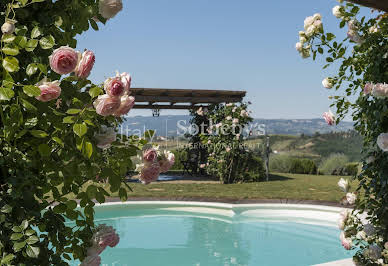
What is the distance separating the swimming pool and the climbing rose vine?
2636mm

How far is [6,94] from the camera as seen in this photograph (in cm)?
118

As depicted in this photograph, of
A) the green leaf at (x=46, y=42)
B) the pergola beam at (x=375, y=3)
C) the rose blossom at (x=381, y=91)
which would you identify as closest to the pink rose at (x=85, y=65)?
the green leaf at (x=46, y=42)

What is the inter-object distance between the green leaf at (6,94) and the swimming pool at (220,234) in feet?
14.2

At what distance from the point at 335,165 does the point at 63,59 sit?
53.7ft

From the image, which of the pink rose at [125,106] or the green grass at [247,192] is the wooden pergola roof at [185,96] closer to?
the green grass at [247,192]

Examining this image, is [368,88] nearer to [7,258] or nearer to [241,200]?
[7,258]

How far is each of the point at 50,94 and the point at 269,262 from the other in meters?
4.63

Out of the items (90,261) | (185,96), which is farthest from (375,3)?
(185,96)

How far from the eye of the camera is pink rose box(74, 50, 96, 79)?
1.36 metres

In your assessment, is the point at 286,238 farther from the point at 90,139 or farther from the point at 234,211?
the point at 90,139

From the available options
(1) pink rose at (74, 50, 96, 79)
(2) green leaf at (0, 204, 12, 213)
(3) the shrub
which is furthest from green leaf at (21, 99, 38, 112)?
(3) the shrub

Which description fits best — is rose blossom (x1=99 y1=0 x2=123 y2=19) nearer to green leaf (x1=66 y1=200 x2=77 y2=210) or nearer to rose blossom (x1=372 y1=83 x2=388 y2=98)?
green leaf (x1=66 y1=200 x2=77 y2=210)

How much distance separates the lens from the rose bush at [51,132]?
49.4 inches

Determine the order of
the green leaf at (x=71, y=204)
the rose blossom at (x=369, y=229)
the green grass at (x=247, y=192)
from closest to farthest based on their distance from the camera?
1. the green leaf at (x=71, y=204)
2. the rose blossom at (x=369, y=229)
3. the green grass at (x=247, y=192)
